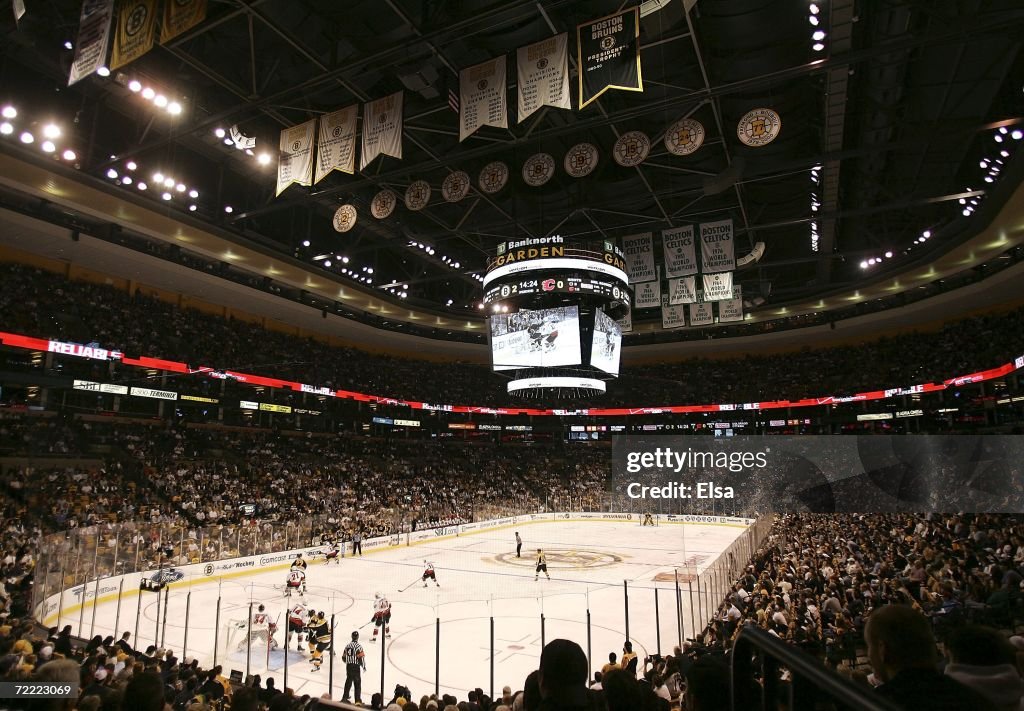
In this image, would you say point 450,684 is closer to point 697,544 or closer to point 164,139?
point 164,139

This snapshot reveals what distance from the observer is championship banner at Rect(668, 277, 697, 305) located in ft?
70.7

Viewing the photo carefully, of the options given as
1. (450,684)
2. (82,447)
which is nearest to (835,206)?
(450,684)

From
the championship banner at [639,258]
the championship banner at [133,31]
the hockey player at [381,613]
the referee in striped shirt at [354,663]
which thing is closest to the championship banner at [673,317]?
the championship banner at [639,258]

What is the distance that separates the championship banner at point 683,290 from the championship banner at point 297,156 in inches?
508

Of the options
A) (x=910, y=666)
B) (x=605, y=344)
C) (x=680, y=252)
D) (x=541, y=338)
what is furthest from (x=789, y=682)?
(x=605, y=344)

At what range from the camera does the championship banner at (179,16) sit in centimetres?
1104

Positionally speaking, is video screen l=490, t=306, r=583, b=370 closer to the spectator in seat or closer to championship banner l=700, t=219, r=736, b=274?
championship banner l=700, t=219, r=736, b=274

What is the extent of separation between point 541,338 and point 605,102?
980cm

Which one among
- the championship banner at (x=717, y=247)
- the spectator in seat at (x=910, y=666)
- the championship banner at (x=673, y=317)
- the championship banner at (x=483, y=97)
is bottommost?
the spectator in seat at (x=910, y=666)

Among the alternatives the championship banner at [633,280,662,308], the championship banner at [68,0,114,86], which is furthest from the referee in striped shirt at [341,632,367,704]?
the championship banner at [633,280,662,308]

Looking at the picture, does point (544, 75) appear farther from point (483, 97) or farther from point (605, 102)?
point (605, 102)

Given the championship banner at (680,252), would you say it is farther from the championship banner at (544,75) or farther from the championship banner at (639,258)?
the championship banner at (544,75)

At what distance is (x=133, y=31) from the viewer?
11562mm

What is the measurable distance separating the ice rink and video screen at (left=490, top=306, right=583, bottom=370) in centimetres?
794
